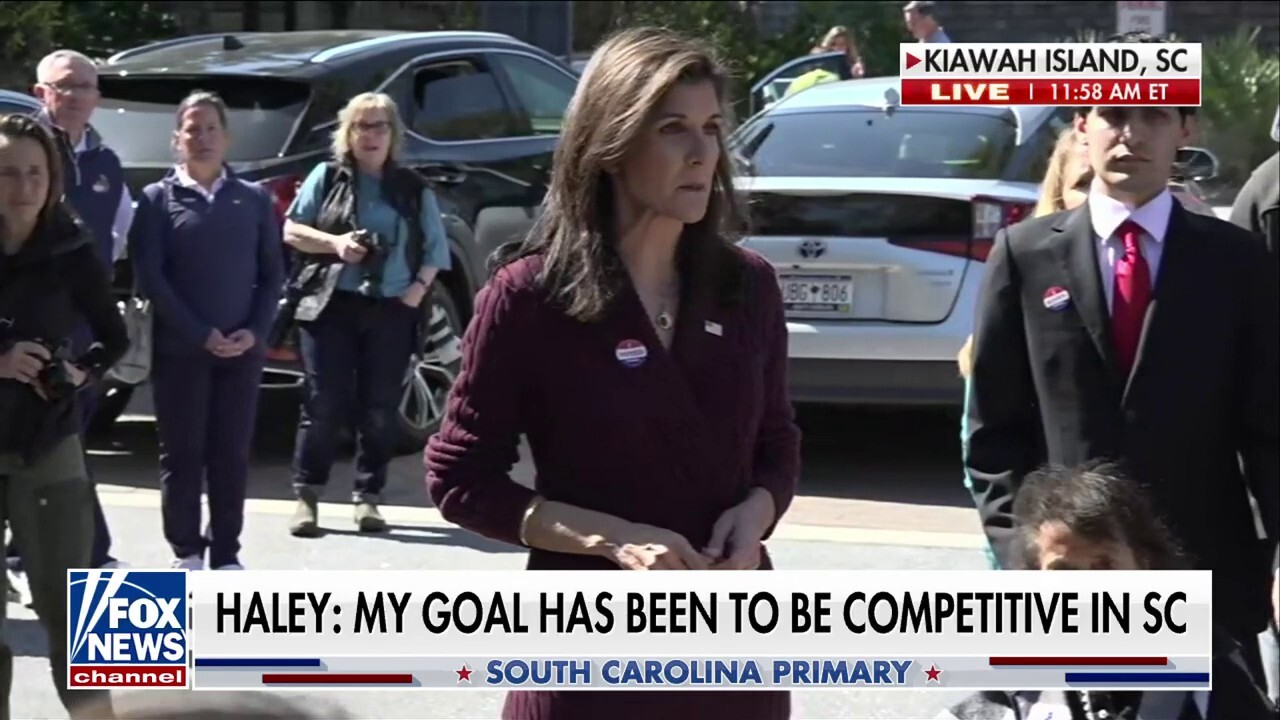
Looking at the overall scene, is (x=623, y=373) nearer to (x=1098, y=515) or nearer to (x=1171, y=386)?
(x=1098, y=515)

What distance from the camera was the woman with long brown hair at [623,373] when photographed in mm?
3143

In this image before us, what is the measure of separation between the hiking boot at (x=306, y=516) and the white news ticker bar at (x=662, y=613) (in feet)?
15.9

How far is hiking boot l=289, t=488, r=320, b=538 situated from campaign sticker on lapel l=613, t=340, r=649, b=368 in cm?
539

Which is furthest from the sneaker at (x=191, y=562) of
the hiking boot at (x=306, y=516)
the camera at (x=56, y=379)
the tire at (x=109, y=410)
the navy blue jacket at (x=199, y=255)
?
the tire at (x=109, y=410)

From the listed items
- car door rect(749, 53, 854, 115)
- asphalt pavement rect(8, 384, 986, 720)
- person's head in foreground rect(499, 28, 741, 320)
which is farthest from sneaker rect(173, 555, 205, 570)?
car door rect(749, 53, 854, 115)

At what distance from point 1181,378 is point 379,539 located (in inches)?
195

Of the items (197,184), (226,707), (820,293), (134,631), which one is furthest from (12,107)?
(226,707)

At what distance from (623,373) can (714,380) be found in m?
0.15

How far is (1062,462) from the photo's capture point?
3.90 metres

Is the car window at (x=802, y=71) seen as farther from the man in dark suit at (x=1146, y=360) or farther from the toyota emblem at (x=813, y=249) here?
the man in dark suit at (x=1146, y=360)

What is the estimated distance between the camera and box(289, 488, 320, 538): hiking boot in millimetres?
8383

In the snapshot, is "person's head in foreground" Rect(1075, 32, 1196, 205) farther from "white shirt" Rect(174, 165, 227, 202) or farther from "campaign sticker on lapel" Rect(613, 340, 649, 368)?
"white shirt" Rect(174, 165, 227, 202)

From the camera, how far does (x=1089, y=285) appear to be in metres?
3.90

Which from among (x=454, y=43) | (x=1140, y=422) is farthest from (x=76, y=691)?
(x=454, y=43)
